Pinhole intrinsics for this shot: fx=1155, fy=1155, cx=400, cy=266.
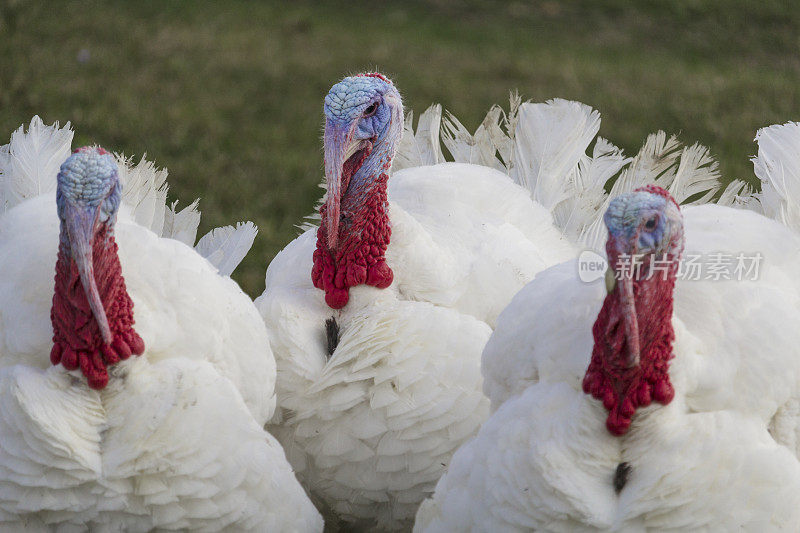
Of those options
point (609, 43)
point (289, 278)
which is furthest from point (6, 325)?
point (609, 43)

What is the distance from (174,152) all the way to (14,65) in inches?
58.9

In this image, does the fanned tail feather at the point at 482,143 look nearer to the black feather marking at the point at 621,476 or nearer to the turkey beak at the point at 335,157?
the turkey beak at the point at 335,157

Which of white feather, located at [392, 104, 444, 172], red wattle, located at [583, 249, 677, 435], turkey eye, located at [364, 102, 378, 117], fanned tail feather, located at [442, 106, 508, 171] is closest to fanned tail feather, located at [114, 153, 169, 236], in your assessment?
turkey eye, located at [364, 102, 378, 117]

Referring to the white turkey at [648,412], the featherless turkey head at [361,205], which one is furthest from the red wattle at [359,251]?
the white turkey at [648,412]

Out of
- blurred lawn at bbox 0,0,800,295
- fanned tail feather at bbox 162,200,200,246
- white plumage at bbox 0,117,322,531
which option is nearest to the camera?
white plumage at bbox 0,117,322,531

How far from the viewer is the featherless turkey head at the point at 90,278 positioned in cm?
Result: 322

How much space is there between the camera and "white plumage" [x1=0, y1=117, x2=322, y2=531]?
10.7 feet

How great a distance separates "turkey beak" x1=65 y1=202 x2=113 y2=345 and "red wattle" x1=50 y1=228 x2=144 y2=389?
47mm

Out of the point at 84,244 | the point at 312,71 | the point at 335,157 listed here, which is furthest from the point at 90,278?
the point at 312,71

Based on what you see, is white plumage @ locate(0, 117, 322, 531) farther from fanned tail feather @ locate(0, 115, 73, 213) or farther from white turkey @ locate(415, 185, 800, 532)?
white turkey @ locate(415, 185, 800, 532)

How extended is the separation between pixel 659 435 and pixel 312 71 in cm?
621

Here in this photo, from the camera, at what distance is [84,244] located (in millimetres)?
3215

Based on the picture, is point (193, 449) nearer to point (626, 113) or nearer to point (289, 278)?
point (289, 278)

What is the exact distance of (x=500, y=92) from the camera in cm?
882
